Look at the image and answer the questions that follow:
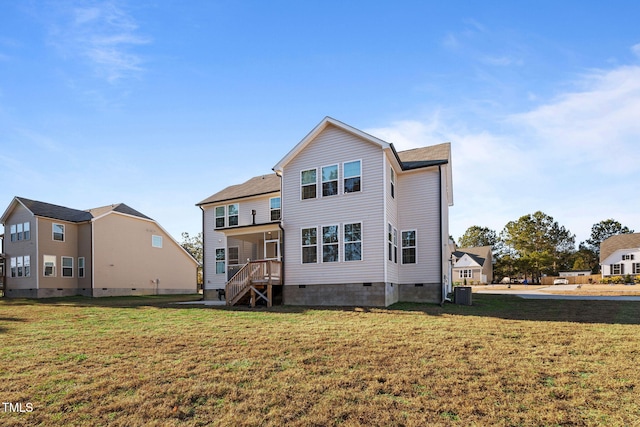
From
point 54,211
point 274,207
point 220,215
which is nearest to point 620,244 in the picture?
point 274,207

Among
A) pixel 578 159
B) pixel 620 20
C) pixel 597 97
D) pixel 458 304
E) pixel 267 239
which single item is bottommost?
pixel 458 304

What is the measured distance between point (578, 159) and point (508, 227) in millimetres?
59356

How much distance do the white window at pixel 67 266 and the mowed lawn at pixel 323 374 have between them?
841 inches

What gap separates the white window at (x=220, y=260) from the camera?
2392cm

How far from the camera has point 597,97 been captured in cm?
1307

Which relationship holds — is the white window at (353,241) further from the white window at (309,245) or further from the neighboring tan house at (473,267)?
the neighboring tan house at (473,267)

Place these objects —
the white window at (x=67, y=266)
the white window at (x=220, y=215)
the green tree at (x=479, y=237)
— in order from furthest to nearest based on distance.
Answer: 1. the green tree at (x=479, y=237)
2. the white window at (x=67, y=266)
3. the white window at (x=220, y=215)

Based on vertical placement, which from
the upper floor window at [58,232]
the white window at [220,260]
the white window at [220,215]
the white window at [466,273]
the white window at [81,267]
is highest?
the white window at [220,215]

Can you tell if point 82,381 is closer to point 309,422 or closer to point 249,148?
point 309,422

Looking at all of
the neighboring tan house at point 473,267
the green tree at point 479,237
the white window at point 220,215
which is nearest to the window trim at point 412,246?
the white window at point 220,215

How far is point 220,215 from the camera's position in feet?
80.2

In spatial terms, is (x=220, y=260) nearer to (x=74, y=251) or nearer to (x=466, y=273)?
(x=74, y=251)

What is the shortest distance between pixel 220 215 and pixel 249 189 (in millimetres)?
2370

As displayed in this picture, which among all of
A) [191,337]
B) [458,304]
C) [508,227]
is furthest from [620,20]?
[508,227]
